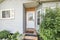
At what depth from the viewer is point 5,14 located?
12312 mm

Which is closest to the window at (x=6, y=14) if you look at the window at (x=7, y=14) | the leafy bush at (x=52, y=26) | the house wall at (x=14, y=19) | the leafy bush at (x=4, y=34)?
the window at (x=7, y=14)

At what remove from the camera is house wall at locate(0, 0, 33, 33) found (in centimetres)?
1181

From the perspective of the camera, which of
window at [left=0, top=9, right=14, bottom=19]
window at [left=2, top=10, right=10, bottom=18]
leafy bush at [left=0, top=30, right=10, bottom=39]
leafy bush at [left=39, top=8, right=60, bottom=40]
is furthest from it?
window at [left=2, top=10, right=10, bottom=18]

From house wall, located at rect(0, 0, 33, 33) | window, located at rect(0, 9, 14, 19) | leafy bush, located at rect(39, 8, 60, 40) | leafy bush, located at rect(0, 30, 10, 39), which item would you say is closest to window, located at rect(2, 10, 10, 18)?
window, located at rect(0, 9, 14, 19)

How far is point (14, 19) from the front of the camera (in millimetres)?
11977

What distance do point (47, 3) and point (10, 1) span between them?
11.7 feet

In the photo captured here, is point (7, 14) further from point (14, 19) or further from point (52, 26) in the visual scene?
point (52, 26)

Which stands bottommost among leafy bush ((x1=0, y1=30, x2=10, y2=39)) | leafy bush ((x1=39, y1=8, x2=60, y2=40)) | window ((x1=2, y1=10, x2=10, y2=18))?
leafy bush ((x1=0, y1=30, x2=10, y2=39))

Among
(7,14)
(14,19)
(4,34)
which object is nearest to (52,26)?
(4,34)

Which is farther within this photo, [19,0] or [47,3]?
[19,0]

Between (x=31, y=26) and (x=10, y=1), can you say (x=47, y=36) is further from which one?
(x=31, y=26)

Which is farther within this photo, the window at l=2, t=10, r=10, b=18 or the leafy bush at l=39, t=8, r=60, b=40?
the window at l=2, t=10, r=10, b=18

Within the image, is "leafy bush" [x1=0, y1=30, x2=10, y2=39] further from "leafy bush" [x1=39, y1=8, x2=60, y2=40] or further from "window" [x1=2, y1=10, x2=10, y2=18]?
"leafy bush" [x1=39, y1=8, x2=60, y2=40]

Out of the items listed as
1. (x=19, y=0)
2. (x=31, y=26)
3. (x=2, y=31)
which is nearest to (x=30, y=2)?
(x=19, y=0)
